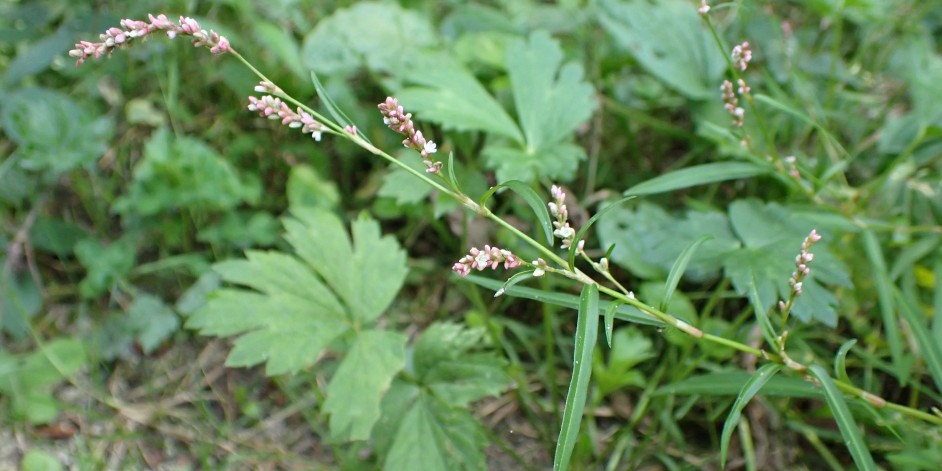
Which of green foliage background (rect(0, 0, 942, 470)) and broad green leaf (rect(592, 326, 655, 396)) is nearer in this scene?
green foliage background (rect(0, 0, 942, 470))

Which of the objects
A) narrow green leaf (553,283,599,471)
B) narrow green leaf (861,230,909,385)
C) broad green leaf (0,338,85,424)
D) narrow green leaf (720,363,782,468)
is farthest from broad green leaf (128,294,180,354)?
narrow green leaf (861,230,909,385)

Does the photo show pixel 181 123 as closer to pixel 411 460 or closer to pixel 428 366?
pixel 428 366

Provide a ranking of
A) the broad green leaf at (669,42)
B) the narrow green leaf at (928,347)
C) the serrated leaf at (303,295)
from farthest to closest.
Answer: the broad green leaf at (669,42) < the serrated leaf at (303,295) < the narrow green leaf at (928,347)

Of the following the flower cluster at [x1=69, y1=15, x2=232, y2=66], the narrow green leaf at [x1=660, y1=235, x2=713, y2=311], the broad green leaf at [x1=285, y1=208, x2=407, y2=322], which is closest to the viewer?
the flower cluster at [x1=69, y1=15, x2=232, y2=66]

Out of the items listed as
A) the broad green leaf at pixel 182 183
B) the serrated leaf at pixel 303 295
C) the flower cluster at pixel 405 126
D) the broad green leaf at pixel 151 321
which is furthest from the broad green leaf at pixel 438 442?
the broad green leaf at pixel 182 183

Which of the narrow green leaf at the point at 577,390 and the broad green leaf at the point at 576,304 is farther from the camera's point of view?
the broad green leaf at the point at 576,304

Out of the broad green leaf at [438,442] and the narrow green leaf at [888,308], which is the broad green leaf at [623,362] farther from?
the narrow green leaf at [888,308]

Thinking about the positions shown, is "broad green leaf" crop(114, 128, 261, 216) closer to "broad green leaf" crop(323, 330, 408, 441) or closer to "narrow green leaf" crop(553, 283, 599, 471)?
"broad green leaf" crop(323, 330, 408, 441)
